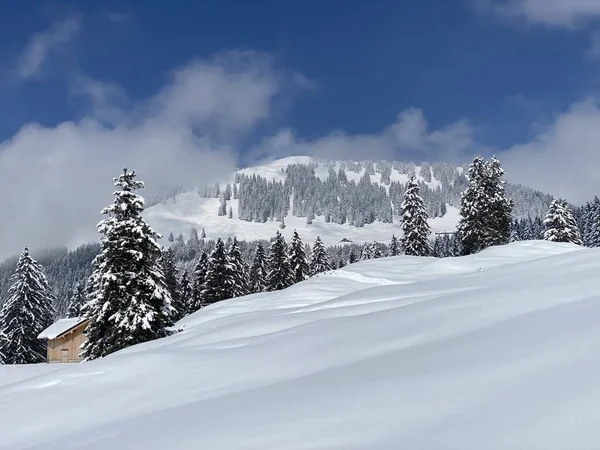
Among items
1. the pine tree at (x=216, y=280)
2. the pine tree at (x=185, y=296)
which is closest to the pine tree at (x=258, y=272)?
the pine tree at (x=185, y=296)

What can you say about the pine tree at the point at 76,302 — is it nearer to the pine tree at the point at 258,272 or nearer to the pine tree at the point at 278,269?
the pine tree at the point at 258,272

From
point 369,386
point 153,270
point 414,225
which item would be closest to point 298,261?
point 414,225

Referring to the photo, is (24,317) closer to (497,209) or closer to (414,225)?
(414,225)

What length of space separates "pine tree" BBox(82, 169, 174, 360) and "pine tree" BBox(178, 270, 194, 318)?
2996cm

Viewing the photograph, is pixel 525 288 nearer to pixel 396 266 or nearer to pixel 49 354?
pixel 396 266

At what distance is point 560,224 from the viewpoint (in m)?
44.8

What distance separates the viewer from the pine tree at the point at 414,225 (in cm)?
4672

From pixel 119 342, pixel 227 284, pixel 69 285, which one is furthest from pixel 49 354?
pixel 69 285

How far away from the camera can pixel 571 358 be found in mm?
3662

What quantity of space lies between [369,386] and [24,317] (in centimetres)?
4341

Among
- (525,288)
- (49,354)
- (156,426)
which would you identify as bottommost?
(49,354)

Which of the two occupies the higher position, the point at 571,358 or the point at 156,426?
the point at 571,358

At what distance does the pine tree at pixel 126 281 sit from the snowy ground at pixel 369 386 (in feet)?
44.5

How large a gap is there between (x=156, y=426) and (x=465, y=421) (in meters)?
2.67
